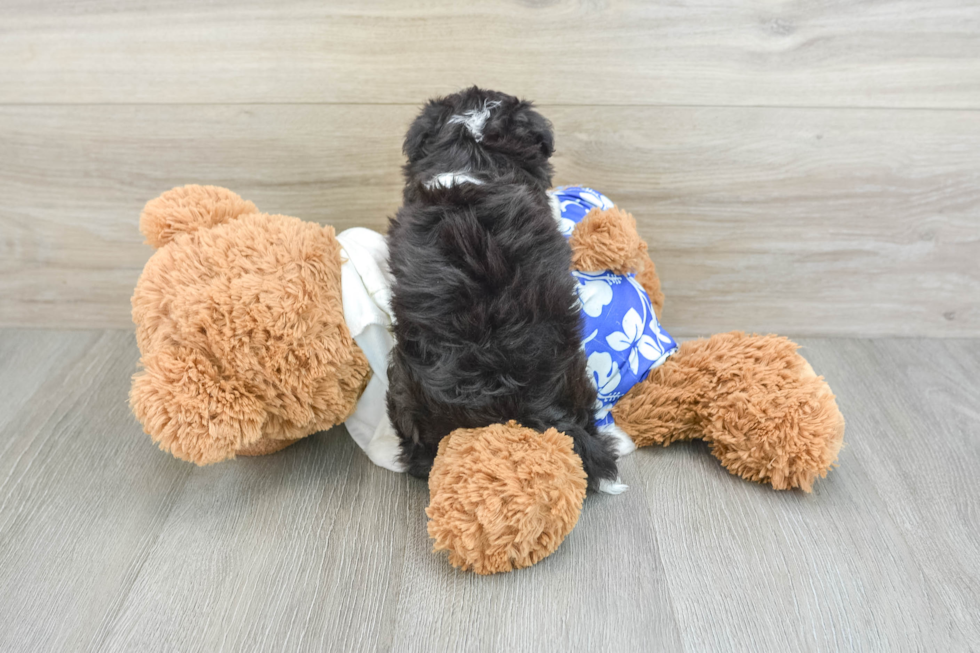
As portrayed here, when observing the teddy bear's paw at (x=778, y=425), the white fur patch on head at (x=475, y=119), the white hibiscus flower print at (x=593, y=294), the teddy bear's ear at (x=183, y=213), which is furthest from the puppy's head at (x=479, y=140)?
the teddy bear's paw at (x=778, y=425)

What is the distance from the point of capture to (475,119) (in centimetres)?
70

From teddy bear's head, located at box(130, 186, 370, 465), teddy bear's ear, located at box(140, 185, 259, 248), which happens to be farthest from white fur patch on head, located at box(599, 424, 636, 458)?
teddy bear's ear, located at box(140, 185, 259, 248)

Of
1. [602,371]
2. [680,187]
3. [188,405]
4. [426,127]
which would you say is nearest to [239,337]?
[188,405]

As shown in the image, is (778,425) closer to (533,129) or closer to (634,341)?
(634,341)

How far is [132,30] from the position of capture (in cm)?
88

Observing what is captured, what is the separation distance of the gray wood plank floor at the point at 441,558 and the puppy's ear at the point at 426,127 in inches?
14.9

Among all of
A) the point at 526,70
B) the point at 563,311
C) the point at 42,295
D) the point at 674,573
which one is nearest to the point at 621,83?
the point at 526,70

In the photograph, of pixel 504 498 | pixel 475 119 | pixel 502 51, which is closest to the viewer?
pixel 504 498

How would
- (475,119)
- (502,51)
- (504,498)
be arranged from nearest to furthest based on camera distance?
(504,498) → (475,119) → (502,51)

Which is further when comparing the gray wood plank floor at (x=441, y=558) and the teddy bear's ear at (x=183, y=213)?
the teddy bear's ear at (x=183, y=213)

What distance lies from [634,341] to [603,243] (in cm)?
13

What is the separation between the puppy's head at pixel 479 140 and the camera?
69cm

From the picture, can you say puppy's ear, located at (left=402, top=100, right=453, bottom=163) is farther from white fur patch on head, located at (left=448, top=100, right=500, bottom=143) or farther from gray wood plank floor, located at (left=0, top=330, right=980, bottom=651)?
gray wood plank floor, located at (left=0, top=330, right=980, bottom=651)

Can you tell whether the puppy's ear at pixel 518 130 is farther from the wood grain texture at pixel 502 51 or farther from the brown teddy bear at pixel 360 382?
the wood grain texture at pixel 502 51
